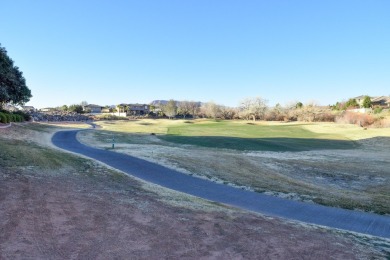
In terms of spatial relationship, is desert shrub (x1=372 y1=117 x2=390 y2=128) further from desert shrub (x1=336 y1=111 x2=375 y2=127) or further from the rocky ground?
the rocky ground

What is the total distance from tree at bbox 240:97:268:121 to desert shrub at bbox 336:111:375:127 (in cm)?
3016

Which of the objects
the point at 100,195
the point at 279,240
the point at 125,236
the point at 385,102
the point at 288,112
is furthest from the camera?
the point at 385,102

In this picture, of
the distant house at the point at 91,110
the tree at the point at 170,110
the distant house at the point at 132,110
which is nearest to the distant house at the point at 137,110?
the distant house at the point at 132,110

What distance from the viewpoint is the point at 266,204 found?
1276 cm

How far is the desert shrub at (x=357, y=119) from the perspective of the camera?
224 feet

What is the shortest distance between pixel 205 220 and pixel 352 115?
77776mm

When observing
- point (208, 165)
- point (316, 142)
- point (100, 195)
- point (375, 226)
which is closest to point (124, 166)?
point (208, 165)

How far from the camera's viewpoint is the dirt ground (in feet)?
22.1

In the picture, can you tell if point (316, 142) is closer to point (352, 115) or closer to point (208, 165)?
point (208, 165)

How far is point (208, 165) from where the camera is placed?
785 inches

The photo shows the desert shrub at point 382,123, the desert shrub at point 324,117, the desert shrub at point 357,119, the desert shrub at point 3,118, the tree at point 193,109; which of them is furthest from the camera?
the tree at point 193,109

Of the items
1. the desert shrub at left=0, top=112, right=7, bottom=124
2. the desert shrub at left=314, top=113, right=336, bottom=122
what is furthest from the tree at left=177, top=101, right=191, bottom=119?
the desert shrub at left=0, top=112, right=7, bottom=124

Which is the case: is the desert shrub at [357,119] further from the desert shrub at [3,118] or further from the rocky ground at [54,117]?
the rocky ground at [54,117]

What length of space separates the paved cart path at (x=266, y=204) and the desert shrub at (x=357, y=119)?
6313 centimetres
